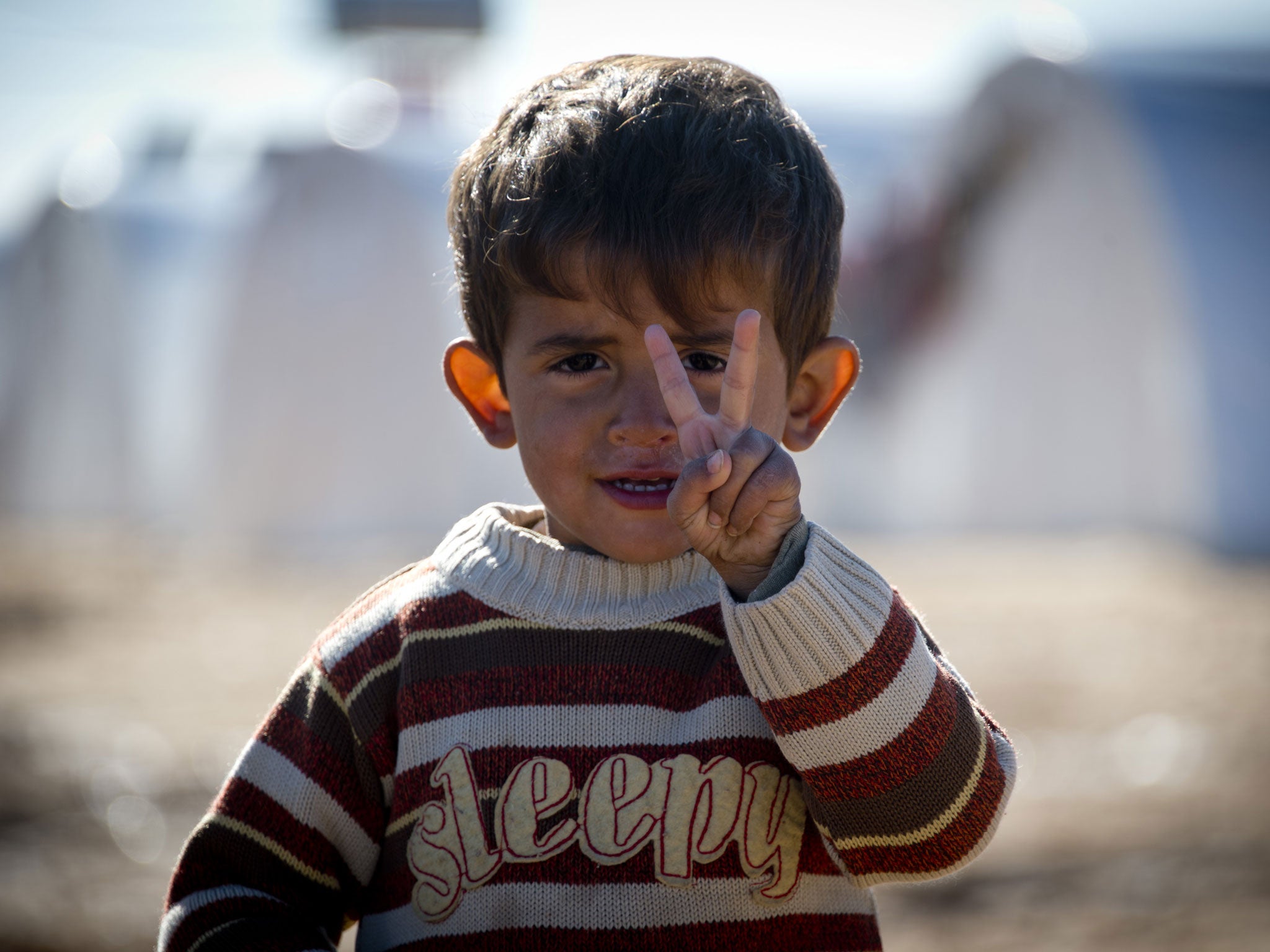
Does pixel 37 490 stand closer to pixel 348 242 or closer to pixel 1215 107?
pixel 348 242

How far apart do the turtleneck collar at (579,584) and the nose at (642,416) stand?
0.13m

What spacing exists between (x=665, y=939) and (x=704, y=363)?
1.64 feet

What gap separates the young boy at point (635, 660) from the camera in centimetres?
94

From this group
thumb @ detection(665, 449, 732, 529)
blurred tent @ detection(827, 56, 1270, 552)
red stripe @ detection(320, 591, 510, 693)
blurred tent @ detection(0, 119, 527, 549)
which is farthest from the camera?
blurred tent @ detection(0, 119, 527, 549)

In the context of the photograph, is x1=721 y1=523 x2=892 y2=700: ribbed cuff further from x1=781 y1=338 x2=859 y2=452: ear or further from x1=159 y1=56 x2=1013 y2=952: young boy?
x1=781 y1=338 x2=859 y2=452: ear

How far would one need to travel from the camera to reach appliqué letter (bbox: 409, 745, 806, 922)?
3.32ft

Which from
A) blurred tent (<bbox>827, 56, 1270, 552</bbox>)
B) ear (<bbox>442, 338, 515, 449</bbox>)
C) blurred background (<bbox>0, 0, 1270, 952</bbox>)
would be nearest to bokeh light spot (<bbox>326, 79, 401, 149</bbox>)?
blurred background (<bbox>0, 0, 1270, 952</bbox>)

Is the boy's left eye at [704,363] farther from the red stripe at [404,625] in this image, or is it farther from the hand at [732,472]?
the red stripe at [404,625]

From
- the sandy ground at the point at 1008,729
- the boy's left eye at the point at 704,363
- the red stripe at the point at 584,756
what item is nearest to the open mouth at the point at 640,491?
the boy's left eye at the point at 704,363

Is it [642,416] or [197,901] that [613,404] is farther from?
[197,901]

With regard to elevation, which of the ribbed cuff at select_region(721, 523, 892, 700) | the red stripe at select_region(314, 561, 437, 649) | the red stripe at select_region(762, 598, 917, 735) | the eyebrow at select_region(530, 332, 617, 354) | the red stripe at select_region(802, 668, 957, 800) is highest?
the eyebrow at select_region(530, 332, 617, 354)

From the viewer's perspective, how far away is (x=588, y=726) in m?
1.05

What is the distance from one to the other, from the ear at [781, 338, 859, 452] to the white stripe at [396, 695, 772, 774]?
0.94 feet

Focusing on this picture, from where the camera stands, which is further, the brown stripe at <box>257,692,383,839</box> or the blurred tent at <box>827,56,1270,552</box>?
the blurred tent at <box>827,56,1270,552</box>
